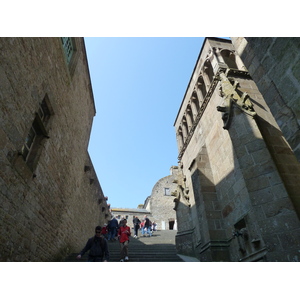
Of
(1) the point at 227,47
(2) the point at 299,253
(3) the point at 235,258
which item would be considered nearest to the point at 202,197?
(3) the point at 235,258

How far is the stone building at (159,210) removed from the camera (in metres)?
31.4

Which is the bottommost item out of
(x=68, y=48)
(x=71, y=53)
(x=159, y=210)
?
(x=68, y=48)

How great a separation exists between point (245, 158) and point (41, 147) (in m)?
5.07

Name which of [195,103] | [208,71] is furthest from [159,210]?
[208,71]

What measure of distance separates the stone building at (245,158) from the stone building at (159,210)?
22.2 meters

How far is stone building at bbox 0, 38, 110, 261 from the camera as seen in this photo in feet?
14.3

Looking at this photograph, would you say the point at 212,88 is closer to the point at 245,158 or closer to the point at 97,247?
the point at 245,158

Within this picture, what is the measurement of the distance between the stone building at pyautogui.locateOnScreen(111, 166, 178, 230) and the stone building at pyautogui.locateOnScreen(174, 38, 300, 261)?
22.2 m

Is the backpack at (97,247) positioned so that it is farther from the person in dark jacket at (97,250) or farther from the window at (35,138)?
the window at (35,138)

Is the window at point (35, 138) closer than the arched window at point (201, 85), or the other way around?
the window at point (35, 138)

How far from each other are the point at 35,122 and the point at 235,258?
244 inches

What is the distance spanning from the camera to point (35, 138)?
601 centimetres

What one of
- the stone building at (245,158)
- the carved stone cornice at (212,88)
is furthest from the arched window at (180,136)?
the stone building at (245,158)

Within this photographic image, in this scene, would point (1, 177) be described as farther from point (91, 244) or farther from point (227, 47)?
point (227, 47)
